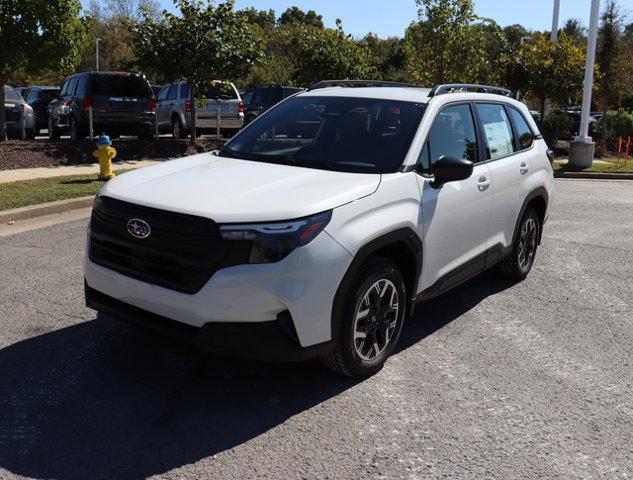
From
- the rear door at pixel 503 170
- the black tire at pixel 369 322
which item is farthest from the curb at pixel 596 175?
the black tire at pixel 369 322

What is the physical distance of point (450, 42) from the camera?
20.6 m

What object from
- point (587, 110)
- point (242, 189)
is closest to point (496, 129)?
point (242, 189)

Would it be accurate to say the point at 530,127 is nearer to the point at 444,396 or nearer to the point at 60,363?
the point at 444,396

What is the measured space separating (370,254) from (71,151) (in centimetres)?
1117

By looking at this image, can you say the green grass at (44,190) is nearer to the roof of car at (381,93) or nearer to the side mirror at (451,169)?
the roof of car at (381,93)

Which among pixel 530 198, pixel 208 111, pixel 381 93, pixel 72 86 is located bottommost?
pixel 530 198

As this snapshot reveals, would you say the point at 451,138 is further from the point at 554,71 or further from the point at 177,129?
the point at 554,71

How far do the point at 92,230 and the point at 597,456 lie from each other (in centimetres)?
304

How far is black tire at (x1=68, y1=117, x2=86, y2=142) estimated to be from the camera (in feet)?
51.3

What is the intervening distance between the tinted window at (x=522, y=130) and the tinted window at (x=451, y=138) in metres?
1.00

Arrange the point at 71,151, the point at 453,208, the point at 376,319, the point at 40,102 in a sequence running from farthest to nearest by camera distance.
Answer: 1. the point at 40,102
2. the point at 71,151
3. the point at 453,208
4. the point at 376,319

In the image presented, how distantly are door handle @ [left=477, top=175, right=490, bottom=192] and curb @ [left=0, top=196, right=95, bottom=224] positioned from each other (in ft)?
19.5

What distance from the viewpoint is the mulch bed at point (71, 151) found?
1244 centimetres

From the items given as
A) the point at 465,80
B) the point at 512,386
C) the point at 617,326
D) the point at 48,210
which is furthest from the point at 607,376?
the point at 465,80
